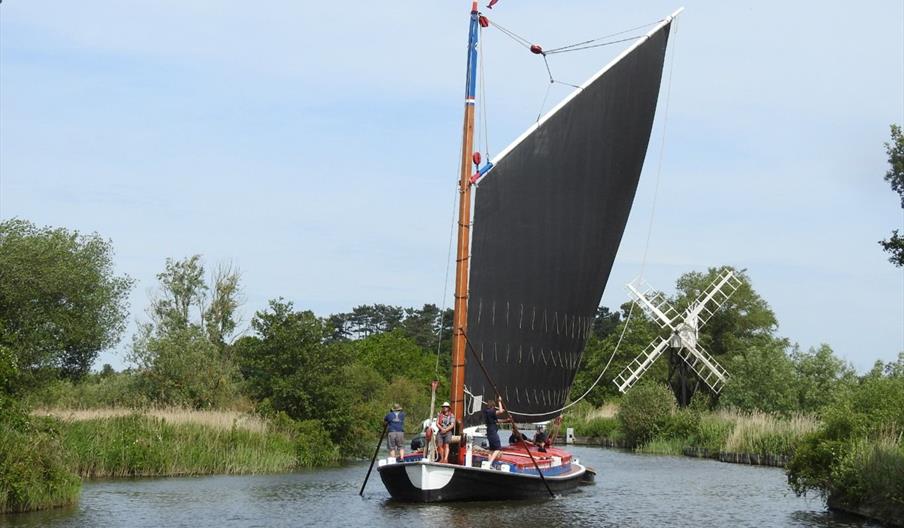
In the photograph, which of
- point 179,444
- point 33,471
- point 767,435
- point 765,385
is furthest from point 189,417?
point 765,385

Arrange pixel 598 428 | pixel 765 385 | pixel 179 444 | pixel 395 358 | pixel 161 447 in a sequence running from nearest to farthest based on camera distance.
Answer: pixel 161 447
pixel 179 444
pixel 765 385
pixel 598 428
pixel 395 358

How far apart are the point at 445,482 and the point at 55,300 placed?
101 ft

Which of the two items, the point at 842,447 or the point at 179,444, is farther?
the point at 179,444

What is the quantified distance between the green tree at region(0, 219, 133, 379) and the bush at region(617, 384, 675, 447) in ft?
88.4

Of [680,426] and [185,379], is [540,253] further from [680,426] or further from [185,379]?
[680,426]

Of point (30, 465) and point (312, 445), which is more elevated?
point (312, 445)

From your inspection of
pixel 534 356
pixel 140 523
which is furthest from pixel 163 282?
pixel 140 523

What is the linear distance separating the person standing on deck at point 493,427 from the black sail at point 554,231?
0.78 m

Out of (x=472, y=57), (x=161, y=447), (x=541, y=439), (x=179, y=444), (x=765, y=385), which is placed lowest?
(x=161, y=447)

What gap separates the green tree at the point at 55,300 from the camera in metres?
48.6

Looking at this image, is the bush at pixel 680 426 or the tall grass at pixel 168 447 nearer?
the tall grass at pixel 168 447

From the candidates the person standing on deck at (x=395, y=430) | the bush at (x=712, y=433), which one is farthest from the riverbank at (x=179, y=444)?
the bush at (x=712, y=433)

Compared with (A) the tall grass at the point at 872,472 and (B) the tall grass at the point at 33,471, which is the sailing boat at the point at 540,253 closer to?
(B) the tall grass at the point at 33,471

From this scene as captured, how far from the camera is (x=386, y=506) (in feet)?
87.5
